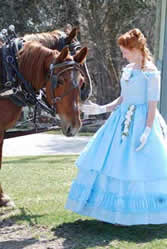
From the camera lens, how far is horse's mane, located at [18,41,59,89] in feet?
12.0

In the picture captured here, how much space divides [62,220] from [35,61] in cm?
146

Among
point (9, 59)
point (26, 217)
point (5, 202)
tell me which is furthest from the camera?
point (5, 202)

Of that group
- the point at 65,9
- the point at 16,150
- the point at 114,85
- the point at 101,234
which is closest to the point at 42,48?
the point at 101,234

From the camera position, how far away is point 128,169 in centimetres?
337

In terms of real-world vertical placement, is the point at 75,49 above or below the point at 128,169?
above

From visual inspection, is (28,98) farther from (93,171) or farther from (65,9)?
(65,9)

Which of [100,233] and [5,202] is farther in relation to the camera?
[5,202]

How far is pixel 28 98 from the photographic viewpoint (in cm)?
391

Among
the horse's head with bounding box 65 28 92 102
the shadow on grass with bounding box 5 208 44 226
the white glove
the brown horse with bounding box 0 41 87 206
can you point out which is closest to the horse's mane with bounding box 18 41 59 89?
the brown horse with bounding box 0 41 87 206

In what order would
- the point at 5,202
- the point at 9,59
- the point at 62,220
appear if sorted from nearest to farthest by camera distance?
the point at 9,59, the point at 62,220, the point at 5,202

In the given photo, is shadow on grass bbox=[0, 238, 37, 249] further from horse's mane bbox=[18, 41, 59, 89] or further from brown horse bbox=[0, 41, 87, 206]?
horse's mane bbox=[18, 41, 59, 89]

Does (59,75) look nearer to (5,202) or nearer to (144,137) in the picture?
(144,137)

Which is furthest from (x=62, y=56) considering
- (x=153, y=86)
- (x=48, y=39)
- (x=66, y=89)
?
(x=153, y=86)

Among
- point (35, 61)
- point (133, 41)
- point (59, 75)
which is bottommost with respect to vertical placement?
point (59, 75)
